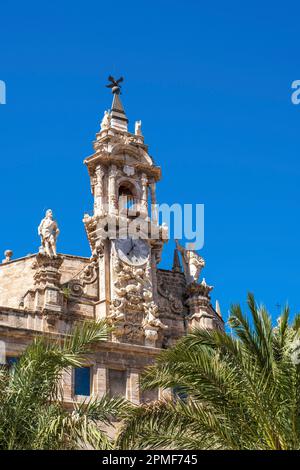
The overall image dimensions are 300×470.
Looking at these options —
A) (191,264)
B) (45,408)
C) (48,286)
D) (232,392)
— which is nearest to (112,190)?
(191,264)

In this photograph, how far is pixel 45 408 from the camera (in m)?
20.9

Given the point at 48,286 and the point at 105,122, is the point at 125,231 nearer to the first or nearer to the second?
the point at 48,286

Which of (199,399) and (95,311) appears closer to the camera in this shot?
(199,399)

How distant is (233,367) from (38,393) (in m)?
4.78

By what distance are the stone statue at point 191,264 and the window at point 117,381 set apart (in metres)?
→ 6.64

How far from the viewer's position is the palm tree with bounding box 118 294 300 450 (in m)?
20.0

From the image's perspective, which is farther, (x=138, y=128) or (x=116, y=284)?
(x=138, y=128)

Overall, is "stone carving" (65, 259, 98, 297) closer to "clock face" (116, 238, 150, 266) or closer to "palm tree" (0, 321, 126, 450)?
"clock face" (116, 238, 150, 266)

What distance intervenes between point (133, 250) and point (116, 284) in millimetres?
2257

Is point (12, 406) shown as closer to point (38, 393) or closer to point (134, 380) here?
point (38, 393)

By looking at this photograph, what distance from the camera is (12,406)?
20344 millimetres

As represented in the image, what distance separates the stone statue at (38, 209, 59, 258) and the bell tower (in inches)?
77.2
